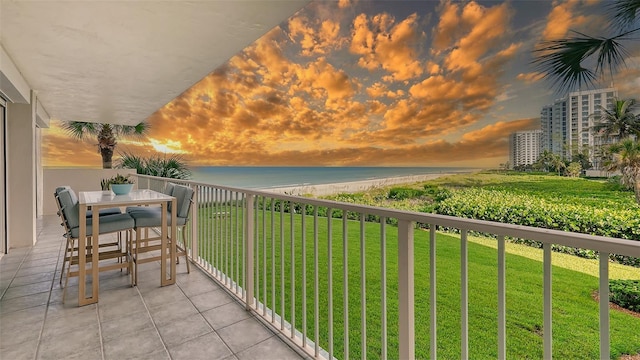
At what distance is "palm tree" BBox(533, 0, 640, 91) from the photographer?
2900mm

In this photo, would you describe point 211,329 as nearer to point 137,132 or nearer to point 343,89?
point 137,132

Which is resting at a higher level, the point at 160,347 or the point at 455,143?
the point at 455,143

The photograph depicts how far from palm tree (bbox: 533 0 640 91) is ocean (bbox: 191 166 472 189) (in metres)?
18.5

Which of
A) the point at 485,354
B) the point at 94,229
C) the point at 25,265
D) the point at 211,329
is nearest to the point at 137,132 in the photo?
the point at 25,265

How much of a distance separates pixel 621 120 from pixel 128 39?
7609mm

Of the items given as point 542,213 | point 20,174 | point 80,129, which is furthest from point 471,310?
point 80,129

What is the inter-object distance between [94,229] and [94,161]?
1237cm

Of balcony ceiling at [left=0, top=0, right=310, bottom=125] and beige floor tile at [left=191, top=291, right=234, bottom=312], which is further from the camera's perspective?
beige floor tile at [left=191, top=291, right=234, bottom=312]

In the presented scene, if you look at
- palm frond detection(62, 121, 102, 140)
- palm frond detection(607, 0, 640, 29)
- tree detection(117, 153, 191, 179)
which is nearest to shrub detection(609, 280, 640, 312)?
palm frond detection(607, 0, 640, 29)

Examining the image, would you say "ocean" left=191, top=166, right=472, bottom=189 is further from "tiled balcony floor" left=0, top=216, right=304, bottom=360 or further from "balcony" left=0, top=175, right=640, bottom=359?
"tiled balcony floor" left=0, top=216, right=304, bottom=360

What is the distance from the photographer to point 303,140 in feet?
79.4

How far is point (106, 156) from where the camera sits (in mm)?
8562

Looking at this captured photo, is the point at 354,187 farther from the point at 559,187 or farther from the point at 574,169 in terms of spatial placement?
the point at 574,169

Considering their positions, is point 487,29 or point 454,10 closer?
point 487,29
